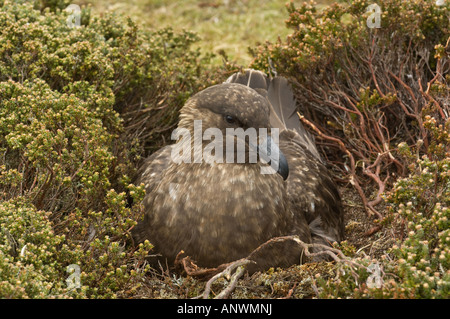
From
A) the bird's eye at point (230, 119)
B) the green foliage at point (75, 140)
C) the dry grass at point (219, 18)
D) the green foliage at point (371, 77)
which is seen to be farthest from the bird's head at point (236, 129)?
the dry grass at point (219, 18)

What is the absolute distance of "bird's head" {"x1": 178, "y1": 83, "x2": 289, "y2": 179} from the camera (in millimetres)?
3695

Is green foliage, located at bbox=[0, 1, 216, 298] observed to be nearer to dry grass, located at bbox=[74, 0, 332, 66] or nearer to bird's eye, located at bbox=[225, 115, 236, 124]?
bird's eye, located at bbox=[225, 115, 236, 124]

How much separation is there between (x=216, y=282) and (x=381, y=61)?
2568 mm

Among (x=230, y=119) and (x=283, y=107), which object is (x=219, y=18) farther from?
(x=230, y=119)

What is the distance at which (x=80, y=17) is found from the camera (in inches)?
221

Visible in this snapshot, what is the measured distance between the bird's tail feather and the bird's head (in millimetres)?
1202

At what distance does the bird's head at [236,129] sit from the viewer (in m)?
3.70

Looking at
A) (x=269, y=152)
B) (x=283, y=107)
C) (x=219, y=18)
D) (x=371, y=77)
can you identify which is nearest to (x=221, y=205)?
(x=269, y=152)

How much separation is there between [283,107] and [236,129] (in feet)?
4.85

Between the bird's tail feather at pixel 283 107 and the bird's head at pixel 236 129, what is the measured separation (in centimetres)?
120

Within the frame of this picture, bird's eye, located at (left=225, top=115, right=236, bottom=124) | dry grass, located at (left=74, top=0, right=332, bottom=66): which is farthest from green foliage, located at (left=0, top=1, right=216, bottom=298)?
dry grass, located at (left=74, top=0, right=332, bottom=66)

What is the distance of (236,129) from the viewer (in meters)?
3.73

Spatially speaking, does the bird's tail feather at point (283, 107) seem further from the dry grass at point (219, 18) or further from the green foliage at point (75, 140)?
the dry grass at point (219, 18)

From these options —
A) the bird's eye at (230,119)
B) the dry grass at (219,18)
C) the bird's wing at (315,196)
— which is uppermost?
the dry grass at (219,18)
